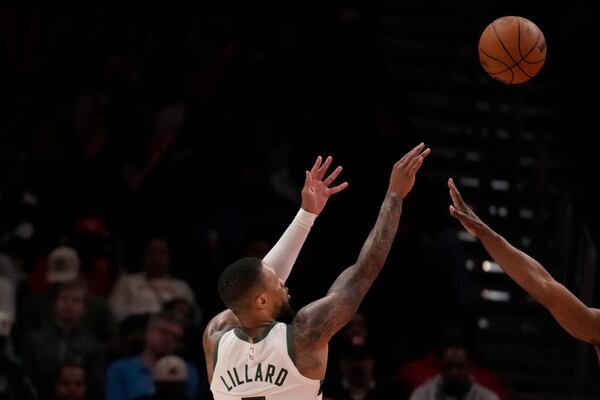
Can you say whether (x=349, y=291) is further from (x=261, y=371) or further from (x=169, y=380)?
(x=169, y=380)

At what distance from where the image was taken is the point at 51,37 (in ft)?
53.6

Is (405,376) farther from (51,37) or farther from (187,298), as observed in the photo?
(51,37)

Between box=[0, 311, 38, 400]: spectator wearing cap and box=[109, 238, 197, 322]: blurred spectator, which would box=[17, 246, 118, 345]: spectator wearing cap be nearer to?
box=[109, 238, 197, 322]: blurred spectator

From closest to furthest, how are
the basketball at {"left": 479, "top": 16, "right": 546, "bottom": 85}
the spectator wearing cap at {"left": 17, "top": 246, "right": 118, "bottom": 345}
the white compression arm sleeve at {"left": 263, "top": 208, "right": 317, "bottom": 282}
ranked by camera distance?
the white compression arm sleeve at {"left": 263, "top": 208, "right": 317, "bottom": 282} < the basketball at {"left": 479, "top": 16, "right": 546, "bottom": 85} < the spectator wearing cap at {"left": 17, "top": 246, "right": 118, "bottom": 345}

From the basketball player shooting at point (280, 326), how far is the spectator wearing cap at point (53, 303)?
4638 millimetres

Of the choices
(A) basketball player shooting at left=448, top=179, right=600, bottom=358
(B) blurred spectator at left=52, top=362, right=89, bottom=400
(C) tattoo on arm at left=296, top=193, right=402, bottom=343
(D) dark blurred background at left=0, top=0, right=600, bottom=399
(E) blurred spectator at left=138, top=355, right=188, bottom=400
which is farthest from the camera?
(D) dark blurred background at left=0, top=0, right=600, bottom=399

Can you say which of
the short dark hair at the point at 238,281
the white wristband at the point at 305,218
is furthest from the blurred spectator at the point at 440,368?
the short dark hair at the point at 238,281

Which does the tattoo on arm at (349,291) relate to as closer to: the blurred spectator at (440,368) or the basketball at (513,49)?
the basketball at (513,49)

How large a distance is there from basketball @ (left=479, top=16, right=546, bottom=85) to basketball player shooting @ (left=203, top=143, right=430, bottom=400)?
169 centimetres

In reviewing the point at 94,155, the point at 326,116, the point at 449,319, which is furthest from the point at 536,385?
the point at 94,155

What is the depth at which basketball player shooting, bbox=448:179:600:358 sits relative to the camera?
757 centimetres

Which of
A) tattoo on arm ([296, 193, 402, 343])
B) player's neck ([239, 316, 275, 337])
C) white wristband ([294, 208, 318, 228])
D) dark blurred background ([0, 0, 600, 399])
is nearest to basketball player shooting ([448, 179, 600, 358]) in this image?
tattoo on arm ([296, 193, 402, 343])

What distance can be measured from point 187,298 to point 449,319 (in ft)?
7.69

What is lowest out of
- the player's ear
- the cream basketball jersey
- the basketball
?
the cream basketball jersey
